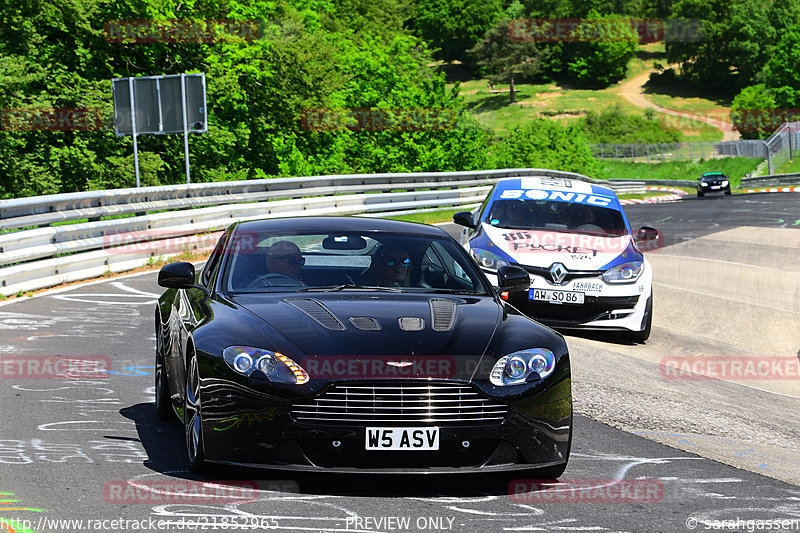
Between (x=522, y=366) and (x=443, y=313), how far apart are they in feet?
2.04

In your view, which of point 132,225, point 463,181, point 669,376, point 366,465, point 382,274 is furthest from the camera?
point 463,181

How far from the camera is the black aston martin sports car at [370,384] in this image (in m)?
5.14

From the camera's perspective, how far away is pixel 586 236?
41.7ft

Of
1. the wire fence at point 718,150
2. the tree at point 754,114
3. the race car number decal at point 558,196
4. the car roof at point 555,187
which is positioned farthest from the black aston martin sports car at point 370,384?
the tree at point 754,114

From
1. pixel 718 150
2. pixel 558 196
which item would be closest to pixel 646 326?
pixel 558 196

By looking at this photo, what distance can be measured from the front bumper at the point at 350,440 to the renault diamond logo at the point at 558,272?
6.50 meters

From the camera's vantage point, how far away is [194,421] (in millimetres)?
5570

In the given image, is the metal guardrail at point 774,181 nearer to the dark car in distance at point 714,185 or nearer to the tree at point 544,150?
the dark car in distance at point 714,185

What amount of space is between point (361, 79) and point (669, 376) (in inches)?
1806

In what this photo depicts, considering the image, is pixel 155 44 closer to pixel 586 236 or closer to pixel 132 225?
pixel 132 225

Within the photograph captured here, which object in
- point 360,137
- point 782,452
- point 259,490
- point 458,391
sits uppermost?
point 458,391

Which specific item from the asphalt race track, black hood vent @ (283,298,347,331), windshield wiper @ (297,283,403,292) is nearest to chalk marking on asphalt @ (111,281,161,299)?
the asphalt race track

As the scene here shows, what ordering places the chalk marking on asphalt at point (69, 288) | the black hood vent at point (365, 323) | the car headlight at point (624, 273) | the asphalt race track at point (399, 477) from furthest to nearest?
the chalk marking on asphalt at point (69, 288), the car headlight at point (624, 273), the black hood vent at point (365, 323), the asphalt race track at point (399, 477)

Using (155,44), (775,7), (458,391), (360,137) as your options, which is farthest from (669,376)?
(775,7)
